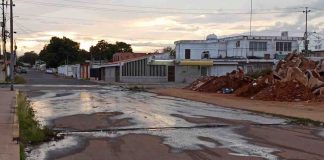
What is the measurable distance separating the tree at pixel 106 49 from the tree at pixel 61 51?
5751 mm

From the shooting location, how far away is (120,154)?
11.6 m

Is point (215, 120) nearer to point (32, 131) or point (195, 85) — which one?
point (32, 131)

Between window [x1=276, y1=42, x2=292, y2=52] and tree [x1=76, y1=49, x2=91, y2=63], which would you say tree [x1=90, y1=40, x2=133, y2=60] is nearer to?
Result: tree [x1=76, y1=49, x2=91, y2=63]

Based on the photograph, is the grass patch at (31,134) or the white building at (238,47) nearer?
the grass patch at (31,134)

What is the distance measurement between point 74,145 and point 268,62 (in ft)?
220

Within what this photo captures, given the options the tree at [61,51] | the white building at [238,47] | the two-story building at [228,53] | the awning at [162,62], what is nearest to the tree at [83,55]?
the tree at [61,51]

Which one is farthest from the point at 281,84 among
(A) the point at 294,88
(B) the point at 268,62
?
(B) the point at 268,62

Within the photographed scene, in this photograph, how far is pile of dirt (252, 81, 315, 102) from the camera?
34.9 meters

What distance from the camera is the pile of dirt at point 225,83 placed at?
161ft

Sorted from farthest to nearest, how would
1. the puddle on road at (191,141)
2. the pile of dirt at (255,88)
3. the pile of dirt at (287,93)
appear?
the pile of dirt at (255,88) < the pile of dirt at (287,93) < the puddle on road at (191,141)

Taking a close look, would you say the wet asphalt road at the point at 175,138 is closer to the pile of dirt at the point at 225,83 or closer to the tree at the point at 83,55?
the pile of dirt at the point at 225,83

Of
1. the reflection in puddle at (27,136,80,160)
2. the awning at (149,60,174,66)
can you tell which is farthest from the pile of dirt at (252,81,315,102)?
the awning at (149,60,174,66)

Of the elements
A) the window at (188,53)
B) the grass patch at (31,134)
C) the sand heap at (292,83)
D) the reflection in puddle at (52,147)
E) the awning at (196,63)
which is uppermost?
the window at (188,53)

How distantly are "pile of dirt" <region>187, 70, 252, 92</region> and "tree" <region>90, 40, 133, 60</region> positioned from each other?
9705 cm
